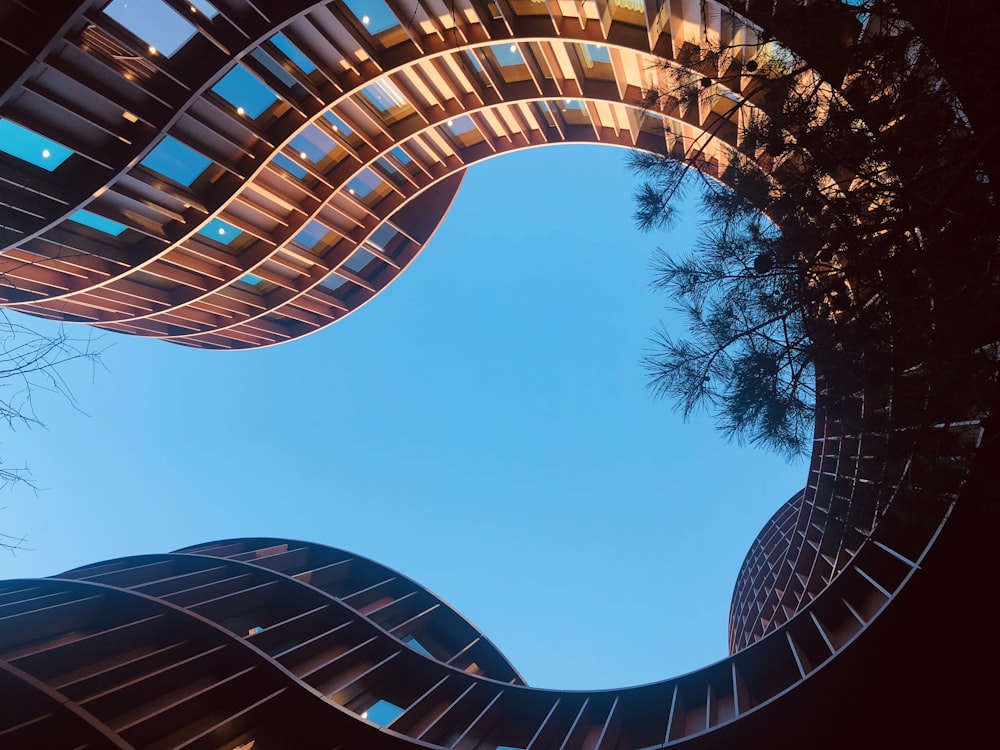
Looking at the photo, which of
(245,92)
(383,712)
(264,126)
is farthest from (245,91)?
(383,712)

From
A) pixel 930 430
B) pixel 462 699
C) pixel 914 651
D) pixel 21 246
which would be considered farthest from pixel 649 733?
pixel 21 246

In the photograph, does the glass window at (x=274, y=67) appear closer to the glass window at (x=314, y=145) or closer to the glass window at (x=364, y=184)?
the glass window at (x=314, y=145)

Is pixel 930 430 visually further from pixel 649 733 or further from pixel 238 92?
pixel 238 92

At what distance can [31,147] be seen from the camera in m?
11.0

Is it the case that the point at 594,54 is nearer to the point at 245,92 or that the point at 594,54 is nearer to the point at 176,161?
the point at 245,92

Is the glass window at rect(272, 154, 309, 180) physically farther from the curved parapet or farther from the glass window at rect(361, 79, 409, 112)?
the glass window at rect(361, 79, 409, 112)

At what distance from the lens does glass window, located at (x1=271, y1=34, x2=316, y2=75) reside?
449 inches

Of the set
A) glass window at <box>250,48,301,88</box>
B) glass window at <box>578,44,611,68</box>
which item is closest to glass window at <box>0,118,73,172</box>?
glass window at <box>250,48,301,88</box>

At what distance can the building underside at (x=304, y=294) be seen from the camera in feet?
19.0

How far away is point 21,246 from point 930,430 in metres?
18.6

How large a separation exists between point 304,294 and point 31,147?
8913 mm

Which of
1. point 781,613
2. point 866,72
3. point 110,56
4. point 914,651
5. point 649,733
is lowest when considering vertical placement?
point 649,733

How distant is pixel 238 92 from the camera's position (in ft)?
39.8

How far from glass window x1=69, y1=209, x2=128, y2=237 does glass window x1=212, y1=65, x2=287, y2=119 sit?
473 centimetres
